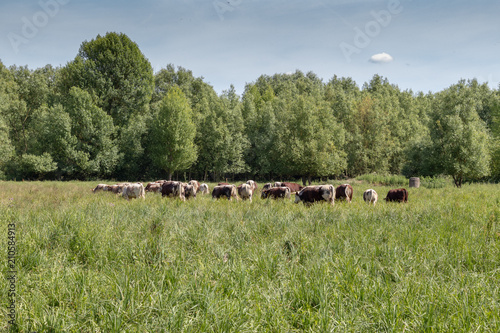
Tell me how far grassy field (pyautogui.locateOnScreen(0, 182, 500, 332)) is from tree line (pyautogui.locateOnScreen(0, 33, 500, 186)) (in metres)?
28.6

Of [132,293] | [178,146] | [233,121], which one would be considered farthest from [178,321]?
[233,121]

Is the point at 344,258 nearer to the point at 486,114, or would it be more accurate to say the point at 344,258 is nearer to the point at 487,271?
the point at 487,271

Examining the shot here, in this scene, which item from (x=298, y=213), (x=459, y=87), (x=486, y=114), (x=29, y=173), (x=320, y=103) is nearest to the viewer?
(x=298, y=213)

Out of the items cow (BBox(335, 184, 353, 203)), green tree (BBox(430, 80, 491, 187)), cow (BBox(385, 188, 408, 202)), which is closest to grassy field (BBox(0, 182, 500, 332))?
cow (BBox(385, 188, 408, 202))

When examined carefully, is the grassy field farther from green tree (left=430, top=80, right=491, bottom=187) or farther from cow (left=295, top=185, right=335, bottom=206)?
green tree (left=430, top=80, right=491, bottom=187)

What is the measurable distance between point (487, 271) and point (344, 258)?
2.20m

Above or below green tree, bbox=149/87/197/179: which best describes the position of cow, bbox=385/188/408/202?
below

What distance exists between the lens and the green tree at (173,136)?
39.0 m

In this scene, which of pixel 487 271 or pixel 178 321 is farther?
pixel 487 271

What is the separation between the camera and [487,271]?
4.49 m

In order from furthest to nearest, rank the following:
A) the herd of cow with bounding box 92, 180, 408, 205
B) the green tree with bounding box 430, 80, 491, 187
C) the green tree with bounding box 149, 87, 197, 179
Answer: the green tree with bounding box 149, 87, 197, 179
the green tree with bounding box 430, 80, 491, 187
the herd of cow with bounding box 92, 180, 408, 205

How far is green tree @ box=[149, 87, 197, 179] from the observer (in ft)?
128

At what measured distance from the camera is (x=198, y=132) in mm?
46438

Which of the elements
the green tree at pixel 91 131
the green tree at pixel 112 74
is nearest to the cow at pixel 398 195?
the green tree at pixel 91 131
